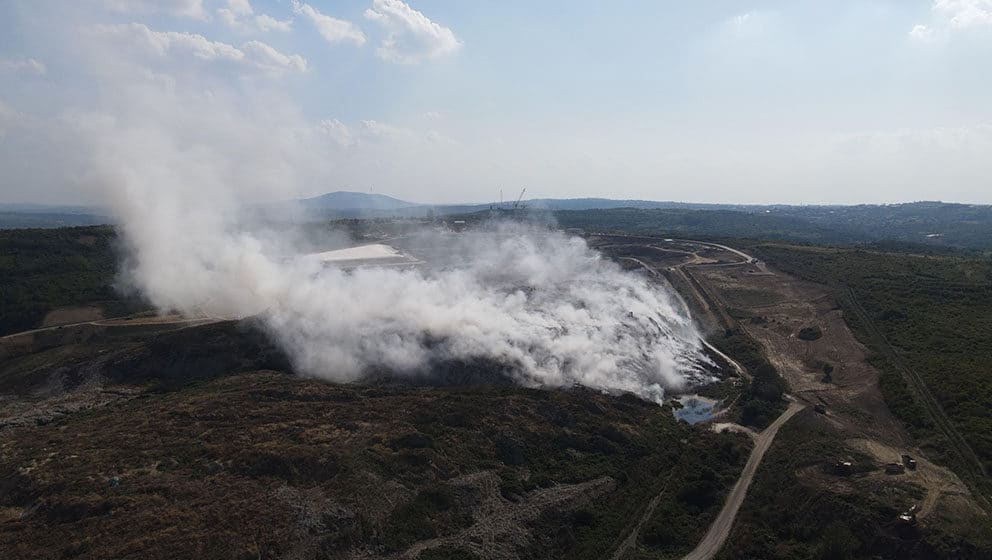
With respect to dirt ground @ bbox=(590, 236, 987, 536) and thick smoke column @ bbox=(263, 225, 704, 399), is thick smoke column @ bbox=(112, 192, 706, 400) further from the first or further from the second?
dirt ground @ bbox=(590, 236, 987, 536)

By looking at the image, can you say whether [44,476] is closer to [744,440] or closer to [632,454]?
[632,454]

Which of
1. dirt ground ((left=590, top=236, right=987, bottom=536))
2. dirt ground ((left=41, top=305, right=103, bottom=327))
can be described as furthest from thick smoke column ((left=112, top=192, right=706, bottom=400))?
dirt ground ((left=590, top=236, right=987, bottom=536))

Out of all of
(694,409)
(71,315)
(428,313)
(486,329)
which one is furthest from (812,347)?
(71,315)

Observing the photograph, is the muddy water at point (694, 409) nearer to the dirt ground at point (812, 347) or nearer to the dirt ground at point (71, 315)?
the dirt ground at point (812, 347)

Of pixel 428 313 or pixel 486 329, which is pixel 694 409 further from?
pixel 428 313

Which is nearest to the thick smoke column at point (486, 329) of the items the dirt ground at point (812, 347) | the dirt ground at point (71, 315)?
the dirt ground at point (812, 347)

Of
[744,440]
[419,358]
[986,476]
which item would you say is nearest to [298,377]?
[419,358]

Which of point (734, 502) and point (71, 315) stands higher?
point (71, 315)

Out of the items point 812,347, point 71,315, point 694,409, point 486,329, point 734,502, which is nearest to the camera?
point 734,502
